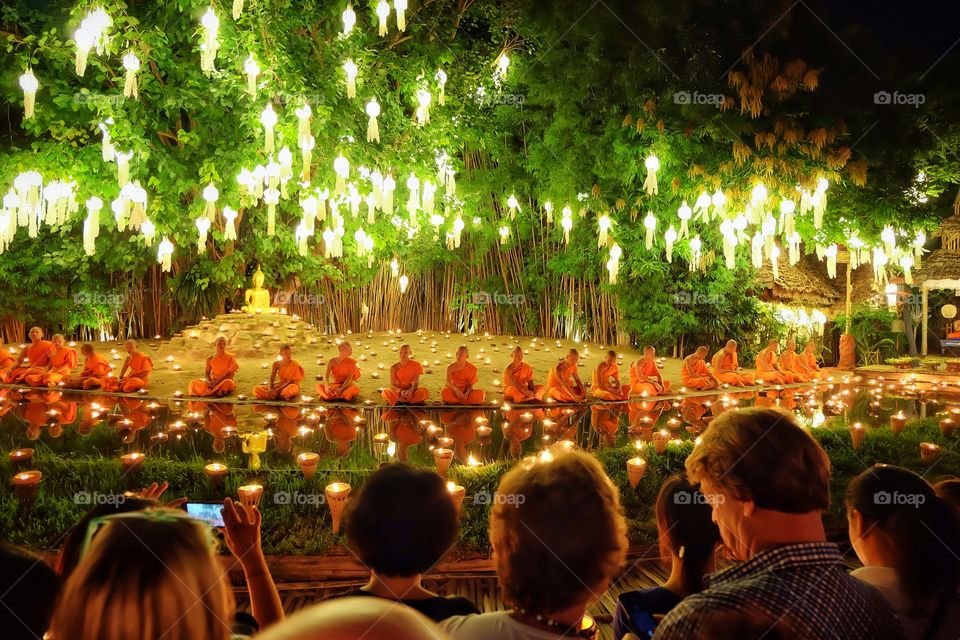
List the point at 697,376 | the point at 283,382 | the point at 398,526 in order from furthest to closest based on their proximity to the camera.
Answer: the point at 697,376, the point at 283,382, the point at 398,526

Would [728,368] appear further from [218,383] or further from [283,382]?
[218,383]

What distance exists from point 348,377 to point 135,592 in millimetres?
7690

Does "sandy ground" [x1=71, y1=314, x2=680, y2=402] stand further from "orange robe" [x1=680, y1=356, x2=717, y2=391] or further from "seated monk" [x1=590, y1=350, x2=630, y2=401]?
"seated monk" [x1=590, y1=350, x2=630, y2=401]

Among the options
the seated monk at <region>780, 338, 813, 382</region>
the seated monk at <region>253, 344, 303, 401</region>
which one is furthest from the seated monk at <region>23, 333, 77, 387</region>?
the seated monk at <region>780, 338, 813, 382</region>

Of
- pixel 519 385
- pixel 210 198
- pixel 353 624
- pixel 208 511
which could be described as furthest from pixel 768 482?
pixel 210 198

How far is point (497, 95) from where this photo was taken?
584 inches

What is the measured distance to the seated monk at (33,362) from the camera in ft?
30.9

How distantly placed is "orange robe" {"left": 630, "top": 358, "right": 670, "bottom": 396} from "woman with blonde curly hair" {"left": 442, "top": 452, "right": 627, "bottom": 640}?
8224mm

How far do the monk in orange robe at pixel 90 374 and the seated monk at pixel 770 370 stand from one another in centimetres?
934

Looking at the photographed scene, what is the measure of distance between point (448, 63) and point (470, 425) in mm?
8624

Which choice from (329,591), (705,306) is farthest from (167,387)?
(705,306)

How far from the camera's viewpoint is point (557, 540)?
153 cm

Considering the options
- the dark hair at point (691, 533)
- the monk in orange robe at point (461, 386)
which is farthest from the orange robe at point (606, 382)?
the dark hair at point (691, 533)

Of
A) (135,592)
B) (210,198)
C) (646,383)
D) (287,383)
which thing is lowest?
(646,383)
